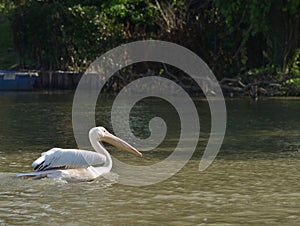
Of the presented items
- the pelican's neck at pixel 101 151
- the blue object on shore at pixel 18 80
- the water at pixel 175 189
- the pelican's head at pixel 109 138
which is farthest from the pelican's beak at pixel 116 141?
the blue object on shore at pixel 18 80

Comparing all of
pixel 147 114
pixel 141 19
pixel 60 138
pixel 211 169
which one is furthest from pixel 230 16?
pixel 211 169

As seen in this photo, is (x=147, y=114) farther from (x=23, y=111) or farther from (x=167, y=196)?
(x=167, y=196)

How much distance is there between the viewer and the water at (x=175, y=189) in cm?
711

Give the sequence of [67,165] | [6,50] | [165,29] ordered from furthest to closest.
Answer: [6,50]
[165,29]
[67,165]

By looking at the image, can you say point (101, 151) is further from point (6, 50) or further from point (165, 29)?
point (6, 50)

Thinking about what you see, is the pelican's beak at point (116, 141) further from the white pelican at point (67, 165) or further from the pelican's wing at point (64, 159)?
the pelican's wing at point (64, 159)

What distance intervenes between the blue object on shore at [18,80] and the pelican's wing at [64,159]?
21.7 meters

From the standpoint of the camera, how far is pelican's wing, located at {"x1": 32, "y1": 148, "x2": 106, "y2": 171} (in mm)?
8953

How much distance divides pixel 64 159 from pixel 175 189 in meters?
1.53

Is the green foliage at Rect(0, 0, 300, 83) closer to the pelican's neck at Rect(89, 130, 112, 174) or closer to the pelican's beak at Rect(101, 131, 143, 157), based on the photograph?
the pelican's beak at Rect(101, 131, 143, 157)

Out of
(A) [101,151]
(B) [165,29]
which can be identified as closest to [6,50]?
(B) [165,29]

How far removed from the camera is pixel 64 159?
357 inches

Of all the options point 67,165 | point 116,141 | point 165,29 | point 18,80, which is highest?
point 165,29

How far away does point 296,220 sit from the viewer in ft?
22.7
